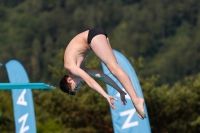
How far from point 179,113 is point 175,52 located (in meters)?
90.7

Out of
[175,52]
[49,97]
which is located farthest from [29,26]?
[49,97]

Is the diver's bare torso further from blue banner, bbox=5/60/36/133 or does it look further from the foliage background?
the foliage background

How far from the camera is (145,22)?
141 meters

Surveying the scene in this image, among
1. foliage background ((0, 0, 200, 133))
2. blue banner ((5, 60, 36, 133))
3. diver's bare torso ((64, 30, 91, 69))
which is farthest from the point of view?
foliage background ((0, 0, 200, 133))

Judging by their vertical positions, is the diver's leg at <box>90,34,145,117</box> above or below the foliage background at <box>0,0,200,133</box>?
below

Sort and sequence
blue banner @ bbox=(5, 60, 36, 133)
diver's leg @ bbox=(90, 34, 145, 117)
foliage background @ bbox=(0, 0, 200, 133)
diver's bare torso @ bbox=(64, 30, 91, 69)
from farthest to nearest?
foliage background @ bbox=(0, 0, 200, 133) → blue banner @ bbox=(5, 60, 36, 133) → diver's bare torso @ bbox=(64, 30, 91, 69) → diver's leg @ bbox=(90, 34, 145, 117)

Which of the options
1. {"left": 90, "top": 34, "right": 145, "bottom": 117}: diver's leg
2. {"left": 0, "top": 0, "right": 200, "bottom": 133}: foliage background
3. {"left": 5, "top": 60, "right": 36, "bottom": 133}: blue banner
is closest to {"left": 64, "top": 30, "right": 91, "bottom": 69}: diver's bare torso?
{"left": 90, "top": 34, "right": 145, "bottom": 117}: diver's leg

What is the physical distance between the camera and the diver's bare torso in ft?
32.6

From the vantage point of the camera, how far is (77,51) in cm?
1000

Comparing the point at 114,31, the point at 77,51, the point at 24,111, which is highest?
the point at 114,31

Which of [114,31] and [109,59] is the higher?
[114,31]

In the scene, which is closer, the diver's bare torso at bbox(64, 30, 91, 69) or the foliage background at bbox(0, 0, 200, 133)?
the diver's bare torso at bbox(64, 30, 91, 69)

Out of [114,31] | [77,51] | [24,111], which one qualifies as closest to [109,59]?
[77,51]

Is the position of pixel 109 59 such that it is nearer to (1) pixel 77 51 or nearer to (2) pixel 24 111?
(1) pixel 77 51
